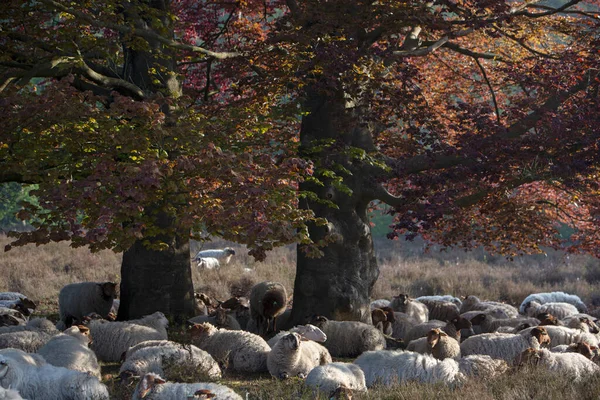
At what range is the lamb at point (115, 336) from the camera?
13133 mm

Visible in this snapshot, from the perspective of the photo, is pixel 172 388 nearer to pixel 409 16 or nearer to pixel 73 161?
pixel 73 161

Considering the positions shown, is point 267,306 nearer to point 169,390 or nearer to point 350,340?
point 350,340

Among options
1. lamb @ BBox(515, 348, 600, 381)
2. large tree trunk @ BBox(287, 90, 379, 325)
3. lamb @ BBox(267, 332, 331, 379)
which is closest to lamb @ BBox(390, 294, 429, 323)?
large tree trunk @ BBox(287, 90, 379, 325)

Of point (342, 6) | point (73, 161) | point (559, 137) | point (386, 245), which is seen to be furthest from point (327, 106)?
point (386, 245)

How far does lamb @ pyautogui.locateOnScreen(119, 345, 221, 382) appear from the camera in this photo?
1046 cm

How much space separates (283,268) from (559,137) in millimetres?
16284

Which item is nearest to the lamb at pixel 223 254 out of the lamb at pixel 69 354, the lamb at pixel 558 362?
the lamb at pixel 69 354

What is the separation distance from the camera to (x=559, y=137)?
1331cm

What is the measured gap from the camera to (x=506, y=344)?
42.2 feet

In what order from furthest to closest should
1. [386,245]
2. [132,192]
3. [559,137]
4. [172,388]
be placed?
[386,245], [559,137], [132,192], [172,388]

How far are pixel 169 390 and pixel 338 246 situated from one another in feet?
24.9

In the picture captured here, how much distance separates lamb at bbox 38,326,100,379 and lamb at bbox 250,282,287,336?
539 cm

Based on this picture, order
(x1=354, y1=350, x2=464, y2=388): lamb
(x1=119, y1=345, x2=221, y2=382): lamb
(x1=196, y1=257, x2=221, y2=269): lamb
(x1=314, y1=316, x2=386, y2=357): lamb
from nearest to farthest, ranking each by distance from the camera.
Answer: (x1=119, y1=345, x2=221, y2=382): lamb → (x1=354, y1=350, x2=464, y2=388): lamb → (x1=314, y1=316, x2=386, y2=357): lamb → (x1=196, y1=257, x2=221, y2=269): lamb

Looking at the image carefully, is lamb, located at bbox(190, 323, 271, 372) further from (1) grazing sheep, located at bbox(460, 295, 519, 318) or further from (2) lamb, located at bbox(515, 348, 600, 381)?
(1) grazing sheep, located at bbox(460, 295, 519, 318)
